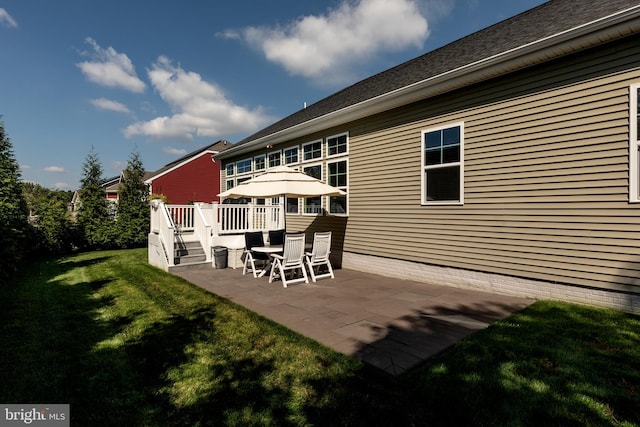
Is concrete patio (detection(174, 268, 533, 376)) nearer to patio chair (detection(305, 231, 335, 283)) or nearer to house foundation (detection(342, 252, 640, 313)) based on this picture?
house foundation (detection(342, 252, 640, 313))

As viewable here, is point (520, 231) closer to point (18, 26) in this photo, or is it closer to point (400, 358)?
point (400, 358)

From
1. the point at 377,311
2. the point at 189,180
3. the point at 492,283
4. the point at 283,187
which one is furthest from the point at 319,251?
the point at 189,180

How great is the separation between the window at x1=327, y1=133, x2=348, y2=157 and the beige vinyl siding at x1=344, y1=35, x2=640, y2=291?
189 cm

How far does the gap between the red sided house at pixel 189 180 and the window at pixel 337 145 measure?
17.0 m

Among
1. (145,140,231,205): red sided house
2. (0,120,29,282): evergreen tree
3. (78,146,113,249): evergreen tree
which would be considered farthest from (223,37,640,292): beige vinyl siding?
(145,140,231,205): red sided house

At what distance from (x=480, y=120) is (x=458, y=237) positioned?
2.32 m

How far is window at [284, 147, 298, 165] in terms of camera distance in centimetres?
1072

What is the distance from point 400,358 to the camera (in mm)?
3117

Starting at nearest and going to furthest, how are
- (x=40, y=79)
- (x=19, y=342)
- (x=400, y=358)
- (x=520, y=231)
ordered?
1. (x=400, y=358)
2. (x=19, y=342)
3. (x=520, y=231)
4. (x=40, y=79)

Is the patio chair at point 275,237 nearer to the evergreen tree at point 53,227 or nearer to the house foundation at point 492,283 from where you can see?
the house foundation at point 492,283

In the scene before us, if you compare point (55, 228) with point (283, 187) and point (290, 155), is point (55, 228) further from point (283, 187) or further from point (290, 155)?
point (283, 187)

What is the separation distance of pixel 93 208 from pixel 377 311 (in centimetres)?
1497

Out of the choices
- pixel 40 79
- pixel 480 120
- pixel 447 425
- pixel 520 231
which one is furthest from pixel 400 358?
pixel 40 79

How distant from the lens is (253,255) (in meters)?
7.88
